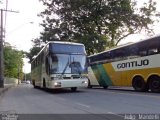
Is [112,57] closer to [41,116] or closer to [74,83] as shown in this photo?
[74,83]

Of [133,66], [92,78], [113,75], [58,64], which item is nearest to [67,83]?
[58,64]

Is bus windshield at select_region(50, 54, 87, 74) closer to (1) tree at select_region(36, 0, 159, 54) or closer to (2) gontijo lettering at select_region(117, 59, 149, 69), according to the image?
(2) gontijo lettering at select_region(117, 59, 149, 69)

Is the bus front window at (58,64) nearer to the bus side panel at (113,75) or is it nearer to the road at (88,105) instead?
the road at (88,105)

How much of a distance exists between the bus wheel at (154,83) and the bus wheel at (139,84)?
0.63m

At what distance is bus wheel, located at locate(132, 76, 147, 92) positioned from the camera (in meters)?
23.4

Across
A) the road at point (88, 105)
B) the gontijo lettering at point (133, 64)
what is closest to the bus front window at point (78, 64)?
the gontijo lettering at point (133, 64)

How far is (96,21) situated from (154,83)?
82.9 feet

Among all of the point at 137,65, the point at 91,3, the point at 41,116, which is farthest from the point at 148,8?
the point at 41,116

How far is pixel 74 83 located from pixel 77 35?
23586 millimetres

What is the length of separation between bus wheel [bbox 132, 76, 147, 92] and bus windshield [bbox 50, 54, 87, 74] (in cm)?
362

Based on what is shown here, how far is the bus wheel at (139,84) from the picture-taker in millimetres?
23359

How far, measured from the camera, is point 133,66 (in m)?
24.5

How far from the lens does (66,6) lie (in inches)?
1854

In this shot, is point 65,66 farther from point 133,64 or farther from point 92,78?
point 92,78
